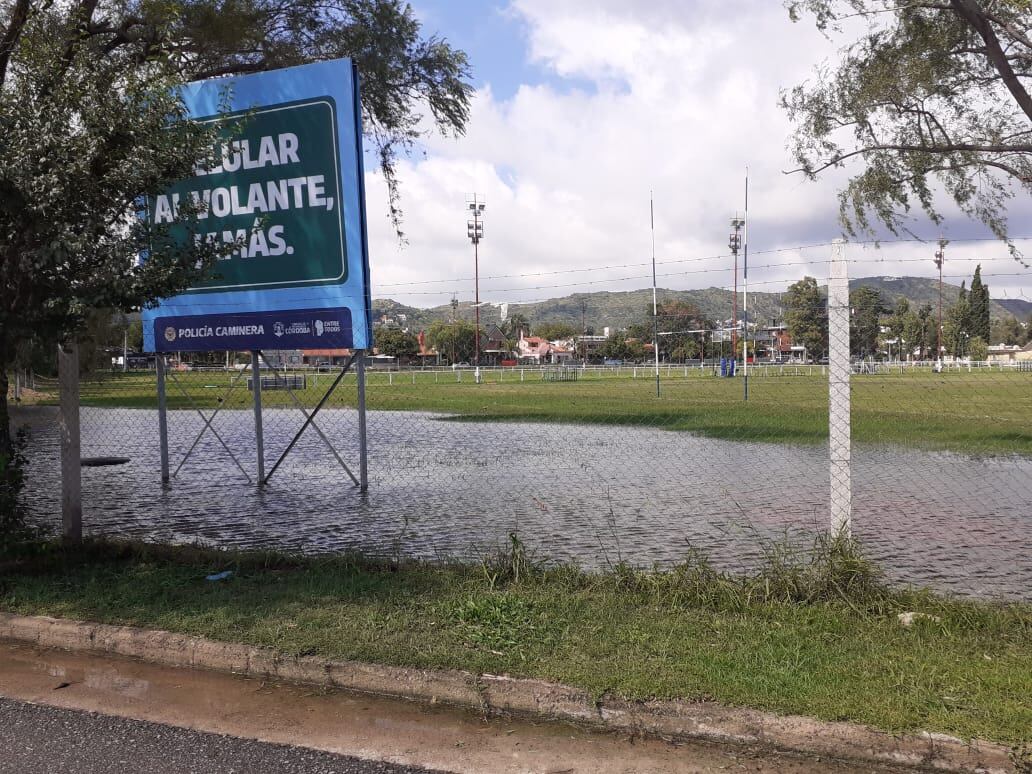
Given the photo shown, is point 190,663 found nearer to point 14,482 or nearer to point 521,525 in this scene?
point 14,482

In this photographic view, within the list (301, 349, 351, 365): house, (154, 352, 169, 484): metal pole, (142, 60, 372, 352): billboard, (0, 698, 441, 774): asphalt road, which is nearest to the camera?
(0, 698, 441, 774): asphalt road

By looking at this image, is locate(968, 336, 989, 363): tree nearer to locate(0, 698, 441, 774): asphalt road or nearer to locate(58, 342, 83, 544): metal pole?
locate(58, 342, 83, 544): metal pole

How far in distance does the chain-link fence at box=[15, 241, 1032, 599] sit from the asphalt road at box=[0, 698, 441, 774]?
3440 millimetres

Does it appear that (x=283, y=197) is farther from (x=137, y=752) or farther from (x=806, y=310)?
(x=137, y=752)

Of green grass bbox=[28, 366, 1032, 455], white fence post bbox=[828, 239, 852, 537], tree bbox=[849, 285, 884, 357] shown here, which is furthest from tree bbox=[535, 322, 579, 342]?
white fence post bbox=[828, 239, 852, 537]

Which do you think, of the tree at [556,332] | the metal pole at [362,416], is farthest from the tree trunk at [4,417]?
the tree at [556,332]

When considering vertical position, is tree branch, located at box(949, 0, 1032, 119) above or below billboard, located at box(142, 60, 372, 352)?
above

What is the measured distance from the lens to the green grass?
53.4 feet

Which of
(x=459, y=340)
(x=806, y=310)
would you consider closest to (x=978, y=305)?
(x=806, y=310)

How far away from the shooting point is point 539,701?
4.30 metres

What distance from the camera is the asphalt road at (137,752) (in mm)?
3809

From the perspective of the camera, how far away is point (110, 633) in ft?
17.7

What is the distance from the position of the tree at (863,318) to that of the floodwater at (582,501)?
1896 mm

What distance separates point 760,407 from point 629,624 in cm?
2098
